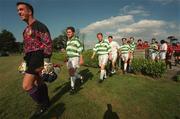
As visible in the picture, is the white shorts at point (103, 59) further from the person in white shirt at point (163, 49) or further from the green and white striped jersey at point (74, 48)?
the person in white shirt at point (163, 49)

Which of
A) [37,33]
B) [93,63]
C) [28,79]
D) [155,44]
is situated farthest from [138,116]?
[93,63]

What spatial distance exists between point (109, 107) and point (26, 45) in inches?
115

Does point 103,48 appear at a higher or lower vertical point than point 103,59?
higher

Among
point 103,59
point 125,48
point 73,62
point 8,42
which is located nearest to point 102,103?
point 73,62

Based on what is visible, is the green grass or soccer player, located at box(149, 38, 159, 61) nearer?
the green grass

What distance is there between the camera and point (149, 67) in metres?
11.7

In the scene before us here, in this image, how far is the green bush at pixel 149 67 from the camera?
1128cm

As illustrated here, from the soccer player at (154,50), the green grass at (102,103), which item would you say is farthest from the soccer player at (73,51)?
the soccer player at (154,50)

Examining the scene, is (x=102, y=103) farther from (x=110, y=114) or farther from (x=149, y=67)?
(x=149, y=67)

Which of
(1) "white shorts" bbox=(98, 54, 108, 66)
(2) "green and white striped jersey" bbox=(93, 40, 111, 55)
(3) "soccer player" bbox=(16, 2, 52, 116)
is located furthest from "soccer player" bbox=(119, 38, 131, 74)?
(3) "soccer player" bbox=(16, 2, 52, 116)

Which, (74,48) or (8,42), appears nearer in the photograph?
(74,48)

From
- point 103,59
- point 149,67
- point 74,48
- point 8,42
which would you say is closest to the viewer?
point 74,48

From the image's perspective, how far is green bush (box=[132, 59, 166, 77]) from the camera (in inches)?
444

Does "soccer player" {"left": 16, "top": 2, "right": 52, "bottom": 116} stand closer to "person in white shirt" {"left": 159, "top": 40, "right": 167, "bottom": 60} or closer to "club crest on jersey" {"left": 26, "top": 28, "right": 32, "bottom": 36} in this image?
"club crest on jersey" {"left": 26, "top": 28, "right": 32, "bottom": 36}
